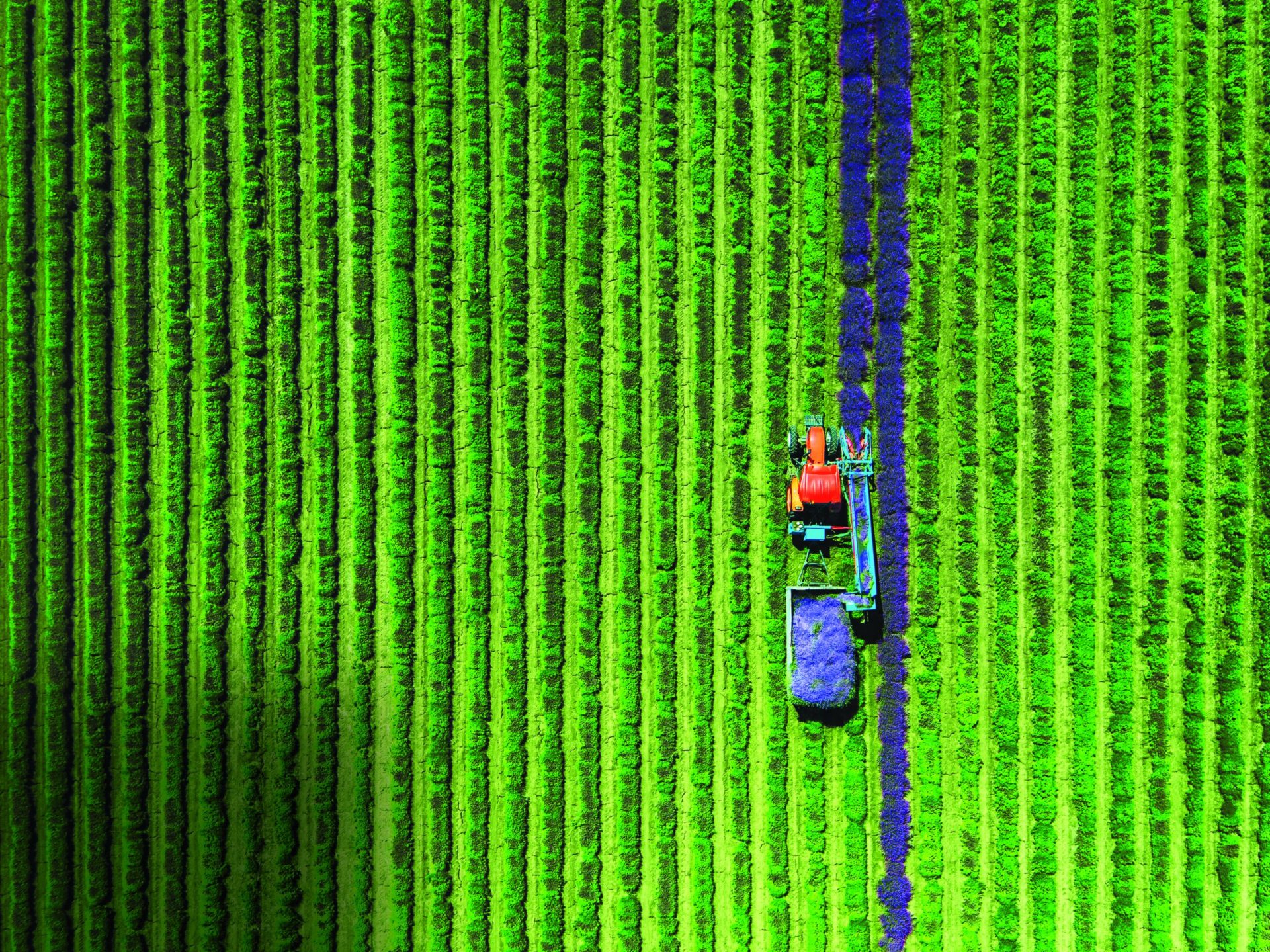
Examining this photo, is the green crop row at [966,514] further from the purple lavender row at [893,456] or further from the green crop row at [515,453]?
the green crop row at [515,453]

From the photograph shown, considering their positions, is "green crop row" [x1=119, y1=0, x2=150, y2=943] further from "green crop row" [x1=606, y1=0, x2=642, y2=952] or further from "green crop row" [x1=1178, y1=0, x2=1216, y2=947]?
"green crop row" [x1=1178, y1=0, x2=1216, y2=947]

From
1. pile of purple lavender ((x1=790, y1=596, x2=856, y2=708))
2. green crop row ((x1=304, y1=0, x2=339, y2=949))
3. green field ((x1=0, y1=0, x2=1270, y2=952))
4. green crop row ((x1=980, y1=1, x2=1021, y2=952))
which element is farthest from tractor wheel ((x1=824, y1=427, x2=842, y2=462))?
green crop row ((x1=304, y1=0, x2=339, y2=949))

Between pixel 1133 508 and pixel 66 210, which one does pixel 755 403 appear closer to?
pixel 1133 508

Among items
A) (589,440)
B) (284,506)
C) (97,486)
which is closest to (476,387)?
(589,440)

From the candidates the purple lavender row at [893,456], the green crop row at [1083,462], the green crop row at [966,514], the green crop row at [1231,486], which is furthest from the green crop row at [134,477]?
the green crop row at [1231,486]

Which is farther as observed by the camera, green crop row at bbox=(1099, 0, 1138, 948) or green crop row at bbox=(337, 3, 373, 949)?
green crop row at bbox=(337, 3, 373, 949)

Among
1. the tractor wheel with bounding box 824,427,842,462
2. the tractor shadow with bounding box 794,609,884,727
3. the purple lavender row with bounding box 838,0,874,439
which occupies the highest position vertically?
the purple lavender row with bounding box 838,0,874,439

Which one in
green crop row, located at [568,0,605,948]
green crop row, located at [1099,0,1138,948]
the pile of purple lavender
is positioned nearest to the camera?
the pile of purple lavender
